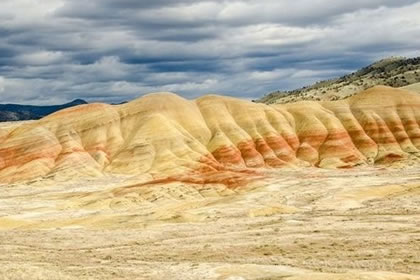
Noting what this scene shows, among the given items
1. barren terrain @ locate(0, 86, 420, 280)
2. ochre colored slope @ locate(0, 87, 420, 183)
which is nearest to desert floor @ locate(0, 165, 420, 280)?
barren terrain @ locate(0, 86, 420, 280)

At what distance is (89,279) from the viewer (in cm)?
3956

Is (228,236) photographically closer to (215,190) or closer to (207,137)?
(215,190)

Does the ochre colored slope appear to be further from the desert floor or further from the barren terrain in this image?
the desert floor

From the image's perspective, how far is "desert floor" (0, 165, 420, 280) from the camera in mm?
41844

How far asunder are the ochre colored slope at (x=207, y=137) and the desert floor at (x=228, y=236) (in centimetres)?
4468

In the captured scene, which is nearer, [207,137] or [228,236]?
[228,236]

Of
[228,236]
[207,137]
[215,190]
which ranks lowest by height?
[215,190]

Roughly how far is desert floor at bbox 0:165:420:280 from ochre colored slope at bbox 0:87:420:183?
4468cm

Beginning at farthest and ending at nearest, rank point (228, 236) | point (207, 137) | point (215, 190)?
point (207, 137) → point (215, 190) → point (228, 236)

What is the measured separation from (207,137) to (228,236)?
373 feet

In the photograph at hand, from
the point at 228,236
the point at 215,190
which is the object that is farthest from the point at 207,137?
the point at 228,236

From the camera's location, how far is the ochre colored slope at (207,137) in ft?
502

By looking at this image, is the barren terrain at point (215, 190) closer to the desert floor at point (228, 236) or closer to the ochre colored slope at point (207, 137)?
the desert floor at point (228, 236)

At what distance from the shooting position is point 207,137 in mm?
169625
